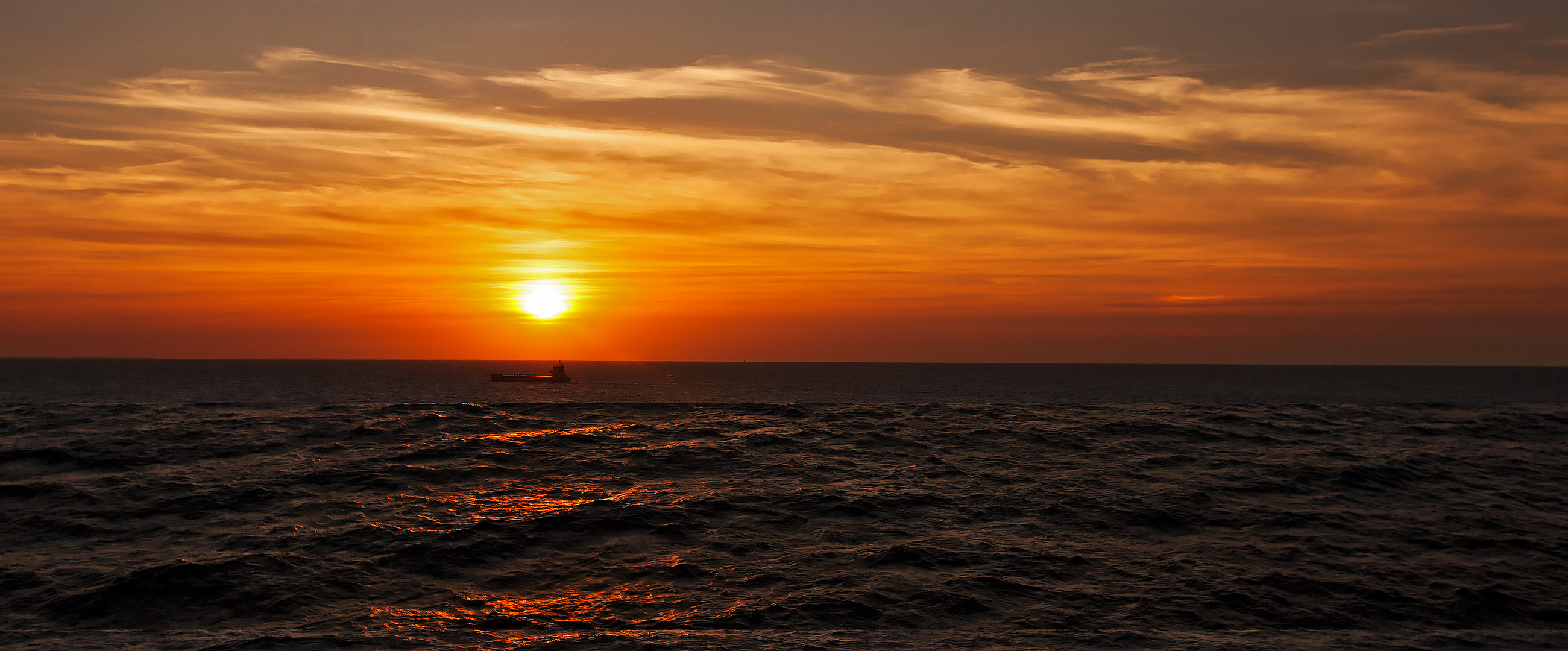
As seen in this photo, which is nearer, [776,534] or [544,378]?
[776,534]

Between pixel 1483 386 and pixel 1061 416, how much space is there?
20548 cm

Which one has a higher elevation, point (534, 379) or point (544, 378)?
point (544, 378)

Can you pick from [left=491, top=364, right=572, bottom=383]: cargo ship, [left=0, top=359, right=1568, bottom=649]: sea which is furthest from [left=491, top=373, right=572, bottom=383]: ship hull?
[left=0, top=359, right=1568, bottom=649]: sea

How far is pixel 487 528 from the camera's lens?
1554 cm

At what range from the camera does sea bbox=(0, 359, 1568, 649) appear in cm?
1115

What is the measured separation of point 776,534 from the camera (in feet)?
51.0

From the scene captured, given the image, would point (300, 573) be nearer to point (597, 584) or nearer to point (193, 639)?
point (597, 584)

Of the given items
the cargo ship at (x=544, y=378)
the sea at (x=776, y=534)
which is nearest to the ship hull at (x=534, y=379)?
the cargo ship at (x=544, y=378)

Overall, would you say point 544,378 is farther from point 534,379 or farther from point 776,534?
point 776,534

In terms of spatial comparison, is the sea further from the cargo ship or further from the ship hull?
the ship hull

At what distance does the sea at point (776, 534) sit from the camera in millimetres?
11148

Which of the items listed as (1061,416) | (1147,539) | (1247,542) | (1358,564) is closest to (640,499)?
(1147,539)

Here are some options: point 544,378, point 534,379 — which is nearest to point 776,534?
point 544,378

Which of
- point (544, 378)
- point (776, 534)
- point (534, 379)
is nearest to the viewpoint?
point (776, 534)
